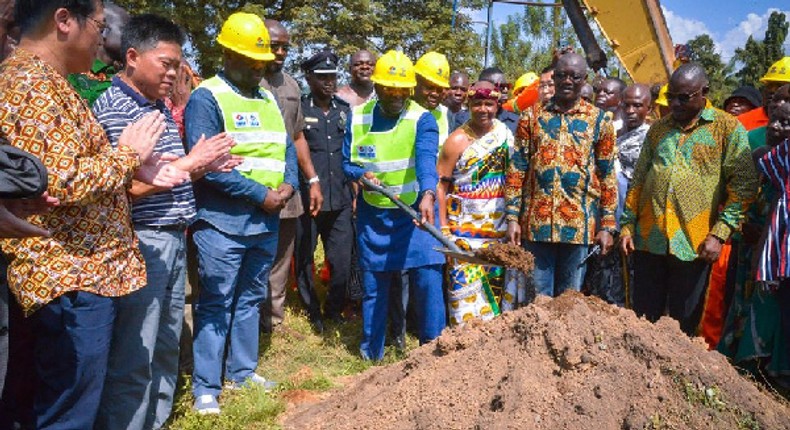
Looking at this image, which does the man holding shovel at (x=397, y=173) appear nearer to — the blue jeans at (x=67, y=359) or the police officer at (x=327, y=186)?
the police officer at (x=327, y=186)

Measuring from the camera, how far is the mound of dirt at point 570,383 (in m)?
2.98

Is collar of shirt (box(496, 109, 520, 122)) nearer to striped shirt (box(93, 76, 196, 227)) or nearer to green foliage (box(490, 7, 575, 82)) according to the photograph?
striped shirt (box(93, 76, 196, 227))

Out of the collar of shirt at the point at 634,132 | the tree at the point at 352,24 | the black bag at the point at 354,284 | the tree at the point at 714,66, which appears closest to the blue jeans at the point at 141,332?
the black bag at the point at 354,284

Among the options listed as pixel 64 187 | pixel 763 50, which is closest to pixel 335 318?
pixel 64 187

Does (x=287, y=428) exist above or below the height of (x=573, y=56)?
below

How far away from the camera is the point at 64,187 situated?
2.33 metres

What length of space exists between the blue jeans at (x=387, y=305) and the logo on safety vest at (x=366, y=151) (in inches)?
32.7

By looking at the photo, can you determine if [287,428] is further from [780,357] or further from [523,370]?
[780,357]

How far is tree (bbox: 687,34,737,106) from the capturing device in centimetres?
2648

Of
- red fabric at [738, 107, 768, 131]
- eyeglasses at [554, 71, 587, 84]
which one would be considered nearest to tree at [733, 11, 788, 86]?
red fabric at [738, 107, 768, 131]

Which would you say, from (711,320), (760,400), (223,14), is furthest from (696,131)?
(223,14)

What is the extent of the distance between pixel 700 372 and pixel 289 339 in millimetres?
3146

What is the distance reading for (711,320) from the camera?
4.91 m

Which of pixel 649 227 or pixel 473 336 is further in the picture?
pixel 649 227
